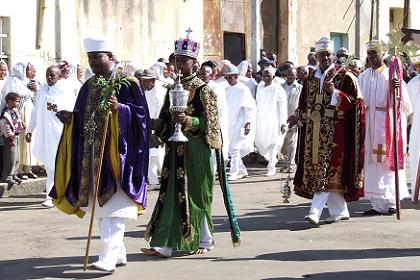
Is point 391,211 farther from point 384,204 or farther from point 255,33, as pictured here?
point 255,33

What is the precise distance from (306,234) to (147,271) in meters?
2.64

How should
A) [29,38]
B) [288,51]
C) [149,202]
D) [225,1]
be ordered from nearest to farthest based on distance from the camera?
[149,202] < [29,38] < [225,1] < [288,51]

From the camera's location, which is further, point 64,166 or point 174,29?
point 174,29

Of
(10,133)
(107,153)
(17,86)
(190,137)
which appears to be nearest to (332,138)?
(190,137)

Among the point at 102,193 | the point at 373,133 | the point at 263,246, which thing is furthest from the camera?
the point at 373,133

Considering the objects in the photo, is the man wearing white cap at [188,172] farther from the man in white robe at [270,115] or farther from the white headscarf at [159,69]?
the man in white robe at [270,115]

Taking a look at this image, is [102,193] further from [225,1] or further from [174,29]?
[225,1]

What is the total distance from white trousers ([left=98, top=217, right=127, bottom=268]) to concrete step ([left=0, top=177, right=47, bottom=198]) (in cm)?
659

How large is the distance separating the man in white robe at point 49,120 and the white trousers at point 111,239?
528 cm

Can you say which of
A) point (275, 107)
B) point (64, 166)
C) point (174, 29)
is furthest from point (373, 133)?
point (174, 29)

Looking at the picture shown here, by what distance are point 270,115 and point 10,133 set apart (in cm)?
579

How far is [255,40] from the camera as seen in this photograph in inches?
984

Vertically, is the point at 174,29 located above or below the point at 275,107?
above

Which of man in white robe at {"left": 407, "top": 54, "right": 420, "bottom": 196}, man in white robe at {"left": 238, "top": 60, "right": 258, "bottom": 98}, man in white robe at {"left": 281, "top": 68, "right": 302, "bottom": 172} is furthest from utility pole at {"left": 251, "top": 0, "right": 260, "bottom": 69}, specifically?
man in white robe at {"left": 407, "top": 54, "right": 420, "bottom": 196}
